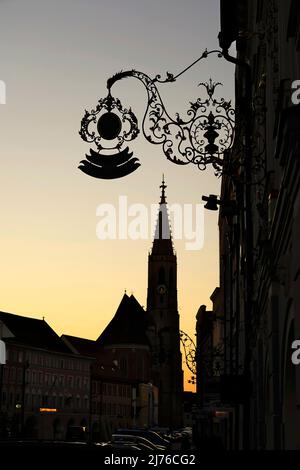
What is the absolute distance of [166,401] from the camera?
17950 centimetres

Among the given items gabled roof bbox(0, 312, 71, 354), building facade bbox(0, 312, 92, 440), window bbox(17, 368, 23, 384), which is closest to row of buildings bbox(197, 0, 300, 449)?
building facade bbox(0, 312, 92, 440)

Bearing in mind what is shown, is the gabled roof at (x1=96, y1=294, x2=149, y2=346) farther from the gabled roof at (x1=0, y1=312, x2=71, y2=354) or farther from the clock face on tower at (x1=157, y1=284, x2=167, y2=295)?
the gabled roof at (x1=0, y1=312, x2=71, y2=354)

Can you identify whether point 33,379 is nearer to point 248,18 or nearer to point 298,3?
point 248,18

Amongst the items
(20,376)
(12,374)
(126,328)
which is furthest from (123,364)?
(12,374)

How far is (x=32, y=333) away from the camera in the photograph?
12538 cm

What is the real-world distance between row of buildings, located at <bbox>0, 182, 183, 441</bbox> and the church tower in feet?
0.65

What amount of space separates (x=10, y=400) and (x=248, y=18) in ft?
313

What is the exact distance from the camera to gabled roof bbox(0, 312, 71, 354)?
119 meters

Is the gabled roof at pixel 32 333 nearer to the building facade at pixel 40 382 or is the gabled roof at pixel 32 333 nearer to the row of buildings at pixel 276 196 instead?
the building facade at pixel 40 382

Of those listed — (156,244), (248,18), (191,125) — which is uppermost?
(156,244)

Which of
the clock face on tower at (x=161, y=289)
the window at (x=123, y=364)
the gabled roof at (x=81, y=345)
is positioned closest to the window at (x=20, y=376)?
the gabled roof at (x=81, y=345)

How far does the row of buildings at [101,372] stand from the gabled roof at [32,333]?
0.18 m
